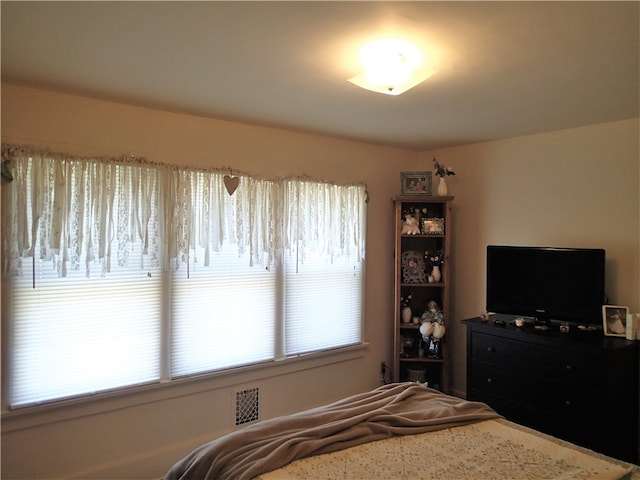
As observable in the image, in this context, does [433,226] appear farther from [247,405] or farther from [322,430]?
[322,430]

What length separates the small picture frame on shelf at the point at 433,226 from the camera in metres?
4.02

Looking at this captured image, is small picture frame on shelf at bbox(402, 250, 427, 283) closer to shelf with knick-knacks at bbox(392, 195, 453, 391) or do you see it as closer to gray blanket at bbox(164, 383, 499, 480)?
shelf with knick-knacks at bbox(392, 195, 453, 391)

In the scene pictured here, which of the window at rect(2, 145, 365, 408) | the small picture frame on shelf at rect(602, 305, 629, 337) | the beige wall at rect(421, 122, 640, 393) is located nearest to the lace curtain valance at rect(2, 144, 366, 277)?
the window at rect(2, 145, 365, 408)

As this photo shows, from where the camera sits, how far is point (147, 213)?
2.87 meters

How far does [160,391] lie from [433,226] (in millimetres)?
2652

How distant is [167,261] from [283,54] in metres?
1.64

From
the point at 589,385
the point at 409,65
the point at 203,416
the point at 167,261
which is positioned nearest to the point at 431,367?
the point at 589,385

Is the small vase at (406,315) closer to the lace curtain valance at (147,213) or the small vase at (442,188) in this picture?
the lace curtain valance at (147,213)

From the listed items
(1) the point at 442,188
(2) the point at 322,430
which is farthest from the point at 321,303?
(2) the point at 322,430

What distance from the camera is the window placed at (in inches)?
99.3

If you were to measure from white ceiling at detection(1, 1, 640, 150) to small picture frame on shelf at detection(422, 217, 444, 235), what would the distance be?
1106 mm

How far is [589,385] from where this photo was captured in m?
2.86

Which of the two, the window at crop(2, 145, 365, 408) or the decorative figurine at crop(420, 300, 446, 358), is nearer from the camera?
the window at crop(2, 145, 365, 408)

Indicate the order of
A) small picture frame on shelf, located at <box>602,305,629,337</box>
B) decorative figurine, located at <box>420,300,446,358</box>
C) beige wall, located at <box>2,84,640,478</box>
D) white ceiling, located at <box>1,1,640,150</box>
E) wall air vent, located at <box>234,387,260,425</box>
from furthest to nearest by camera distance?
decorative figurine, located at <box>420,300,446,358</box>
wall air vent, located at <box>234,387,260,425</box>
small picture frame on shelf, located at <box>602,305,629,337</box>
beige wall, located at <box>2,84,640,478</box>
white ceiling, located at <box>1,1,640,150</box>
